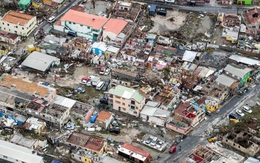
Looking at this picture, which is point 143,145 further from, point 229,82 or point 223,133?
point 229,82

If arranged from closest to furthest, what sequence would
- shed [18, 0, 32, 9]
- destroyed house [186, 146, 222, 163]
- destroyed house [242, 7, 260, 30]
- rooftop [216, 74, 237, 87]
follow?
destroyed house [186, 146, 222, 163] → rooftop [216, 74, 237, 87] → destroyed house [242, 7, 260, 30] → shed [18, 0, 32, 9]

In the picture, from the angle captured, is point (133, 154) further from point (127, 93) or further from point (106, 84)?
point (106, 84)

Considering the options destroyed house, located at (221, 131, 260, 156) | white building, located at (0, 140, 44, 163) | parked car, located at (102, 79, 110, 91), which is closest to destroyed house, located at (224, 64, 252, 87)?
destroyed house, located at (221, 131, 260, 156)

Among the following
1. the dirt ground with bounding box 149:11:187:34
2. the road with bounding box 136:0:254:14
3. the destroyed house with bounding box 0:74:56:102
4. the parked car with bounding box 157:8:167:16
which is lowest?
the destroyed house with bounding box 0:74:56:102

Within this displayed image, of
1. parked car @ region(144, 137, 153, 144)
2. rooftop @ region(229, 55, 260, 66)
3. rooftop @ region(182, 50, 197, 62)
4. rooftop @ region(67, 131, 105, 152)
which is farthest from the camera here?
rooftop @ region(182, 50, 197, 62)

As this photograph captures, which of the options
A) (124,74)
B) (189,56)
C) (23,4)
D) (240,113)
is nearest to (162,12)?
(189,56)

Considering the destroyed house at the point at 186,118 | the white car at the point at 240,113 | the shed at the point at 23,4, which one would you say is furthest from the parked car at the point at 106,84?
the shed at the point at 23,4

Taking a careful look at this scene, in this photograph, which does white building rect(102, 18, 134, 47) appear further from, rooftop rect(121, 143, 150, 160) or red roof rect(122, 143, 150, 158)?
rooftop rect(121, 143, 150, 160)
